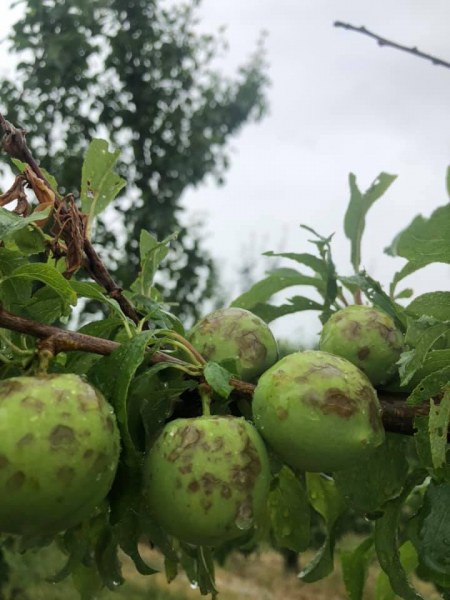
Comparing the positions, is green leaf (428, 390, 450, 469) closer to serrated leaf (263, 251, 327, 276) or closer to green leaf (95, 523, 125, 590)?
serrated leaf (263, 251, 327, 276)

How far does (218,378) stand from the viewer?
688 millimetres

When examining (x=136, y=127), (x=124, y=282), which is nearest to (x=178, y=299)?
(x=124, y=282)

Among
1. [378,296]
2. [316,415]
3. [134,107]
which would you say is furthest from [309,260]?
[134,107]

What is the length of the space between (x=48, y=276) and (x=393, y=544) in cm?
54

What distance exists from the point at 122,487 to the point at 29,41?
400 centimetres

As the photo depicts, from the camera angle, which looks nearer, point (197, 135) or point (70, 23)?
point (70, 23)

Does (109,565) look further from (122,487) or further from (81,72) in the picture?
(81,72)

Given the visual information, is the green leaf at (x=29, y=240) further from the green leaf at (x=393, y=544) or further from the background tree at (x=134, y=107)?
the background tree at (x=134, y=107)

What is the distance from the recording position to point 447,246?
0.76 m

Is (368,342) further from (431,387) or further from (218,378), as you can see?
(218,378)

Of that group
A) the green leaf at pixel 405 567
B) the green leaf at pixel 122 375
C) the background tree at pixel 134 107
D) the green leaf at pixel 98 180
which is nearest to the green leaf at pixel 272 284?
the green leaf at pixel 98 180

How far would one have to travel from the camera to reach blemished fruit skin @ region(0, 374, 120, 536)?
1.83 feet

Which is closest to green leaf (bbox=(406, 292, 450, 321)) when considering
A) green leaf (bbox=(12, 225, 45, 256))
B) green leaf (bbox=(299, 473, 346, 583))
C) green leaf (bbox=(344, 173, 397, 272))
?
green leaf (bbox=(344, 173, 397, 272))

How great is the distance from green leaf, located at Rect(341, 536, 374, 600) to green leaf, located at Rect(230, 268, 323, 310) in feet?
1.39
